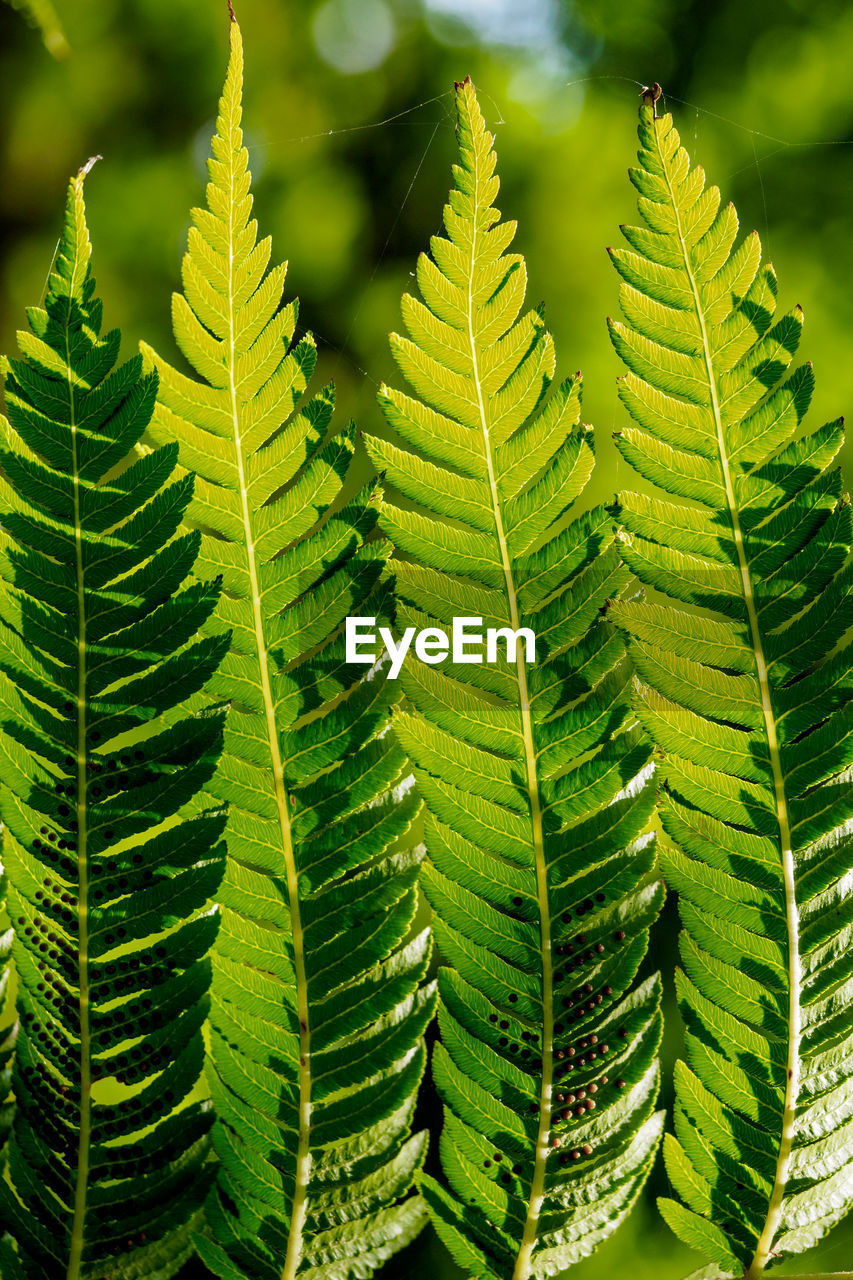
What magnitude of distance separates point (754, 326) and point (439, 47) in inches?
52.6

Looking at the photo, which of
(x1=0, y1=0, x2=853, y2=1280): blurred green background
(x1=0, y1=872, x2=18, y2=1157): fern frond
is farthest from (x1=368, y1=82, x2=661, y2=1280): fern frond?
(x1=0, y1=0, x2=853, y2=1280): blurred green background

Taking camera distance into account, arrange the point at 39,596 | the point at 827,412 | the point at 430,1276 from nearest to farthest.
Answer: the point at 39,596, the point at 430,1276, the point at 827,412

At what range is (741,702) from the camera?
21.4 inches

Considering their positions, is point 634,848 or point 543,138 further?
point 543,138

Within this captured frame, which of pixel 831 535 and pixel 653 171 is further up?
pixel 653 171

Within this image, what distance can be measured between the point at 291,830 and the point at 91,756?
12cm

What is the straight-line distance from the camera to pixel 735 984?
1.77ft

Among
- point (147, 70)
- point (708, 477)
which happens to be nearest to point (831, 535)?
point (708, 477)

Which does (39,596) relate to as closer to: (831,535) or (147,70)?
(831,535)

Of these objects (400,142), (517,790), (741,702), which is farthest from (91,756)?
(400,142)

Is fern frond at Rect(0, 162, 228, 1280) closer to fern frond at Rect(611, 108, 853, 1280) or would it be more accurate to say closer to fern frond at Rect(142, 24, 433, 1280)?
fern frond at Rect(142, 24, 433, 1280)

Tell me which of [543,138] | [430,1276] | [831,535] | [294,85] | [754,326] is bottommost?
[430,1276]

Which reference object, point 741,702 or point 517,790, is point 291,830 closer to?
point 517,790

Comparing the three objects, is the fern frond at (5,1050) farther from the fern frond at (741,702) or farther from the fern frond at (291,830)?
the fern frond at (741,702)
